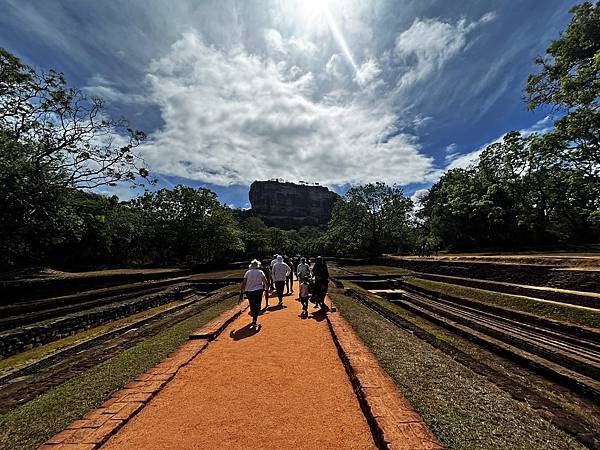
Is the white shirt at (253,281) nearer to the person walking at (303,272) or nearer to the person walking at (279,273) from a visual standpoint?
the person walking at (303,272)

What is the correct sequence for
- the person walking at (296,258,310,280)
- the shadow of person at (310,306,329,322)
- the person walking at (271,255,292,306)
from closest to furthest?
1. the shadow of person at (310,306,329,322)
2. the person walking at (296,258,310,280)
3. the person walking at (271,255,292,306)

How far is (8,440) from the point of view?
2.71 meters

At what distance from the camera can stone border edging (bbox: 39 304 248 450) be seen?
2584mm

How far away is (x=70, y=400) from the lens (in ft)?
11.1

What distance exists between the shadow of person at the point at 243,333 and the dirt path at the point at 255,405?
65 centimetres

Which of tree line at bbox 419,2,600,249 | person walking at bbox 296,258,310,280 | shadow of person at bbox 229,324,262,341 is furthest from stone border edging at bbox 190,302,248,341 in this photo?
tree line at bbox 419,2,600,249

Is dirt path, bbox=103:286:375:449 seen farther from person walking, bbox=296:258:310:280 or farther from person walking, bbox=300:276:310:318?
person walking, bbox=296:258:310:280

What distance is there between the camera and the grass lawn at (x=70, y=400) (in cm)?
276

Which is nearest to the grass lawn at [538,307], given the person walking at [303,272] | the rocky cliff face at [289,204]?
the person walking at [303,272]

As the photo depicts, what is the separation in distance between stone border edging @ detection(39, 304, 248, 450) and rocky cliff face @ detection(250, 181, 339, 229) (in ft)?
430

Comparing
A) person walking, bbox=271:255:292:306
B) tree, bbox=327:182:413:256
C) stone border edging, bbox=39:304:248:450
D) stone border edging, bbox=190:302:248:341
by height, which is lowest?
stone border edging, bbox=39:304:248:450

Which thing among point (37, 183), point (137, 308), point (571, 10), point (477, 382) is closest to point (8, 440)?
point (477, 382)

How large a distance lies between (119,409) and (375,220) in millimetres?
38056

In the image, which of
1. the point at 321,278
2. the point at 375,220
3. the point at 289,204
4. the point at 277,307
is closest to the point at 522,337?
the point at 321,278
